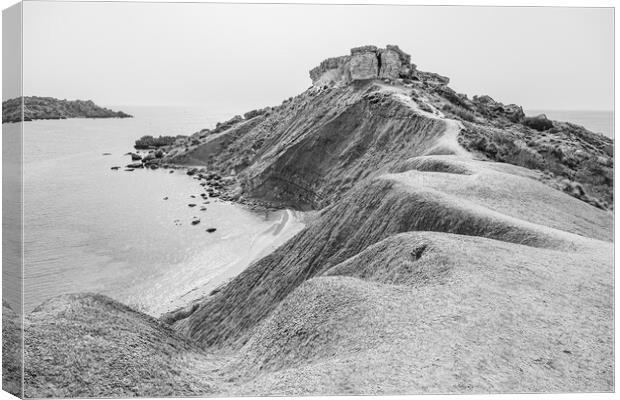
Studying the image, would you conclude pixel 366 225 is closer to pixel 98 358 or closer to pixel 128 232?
pixel 98 358

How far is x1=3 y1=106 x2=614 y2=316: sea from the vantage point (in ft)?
61.5

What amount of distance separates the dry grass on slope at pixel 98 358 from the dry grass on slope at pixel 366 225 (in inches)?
193

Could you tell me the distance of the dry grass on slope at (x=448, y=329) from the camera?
652cm

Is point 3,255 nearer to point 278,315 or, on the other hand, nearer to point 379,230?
point 278,315

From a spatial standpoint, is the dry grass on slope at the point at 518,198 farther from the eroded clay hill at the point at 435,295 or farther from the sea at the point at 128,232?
the sea at the point at 128,232

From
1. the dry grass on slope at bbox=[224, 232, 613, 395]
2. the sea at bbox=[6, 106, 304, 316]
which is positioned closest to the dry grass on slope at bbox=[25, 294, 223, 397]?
the dry grass on slope at bbox=[224, 232, 613, 395]

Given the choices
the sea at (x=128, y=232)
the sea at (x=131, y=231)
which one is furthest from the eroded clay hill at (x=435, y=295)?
the sea at (x=128, y=232)

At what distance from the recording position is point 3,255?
8.15 m

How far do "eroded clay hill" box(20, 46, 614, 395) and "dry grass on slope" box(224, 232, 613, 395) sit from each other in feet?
0.08

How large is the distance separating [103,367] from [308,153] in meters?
31.4

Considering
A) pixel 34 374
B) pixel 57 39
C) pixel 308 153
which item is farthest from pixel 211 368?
pixel 308 153

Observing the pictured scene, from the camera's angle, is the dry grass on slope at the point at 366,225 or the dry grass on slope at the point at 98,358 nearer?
the dry grass on slope at the point at 98,358

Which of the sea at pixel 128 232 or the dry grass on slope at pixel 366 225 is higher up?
the dry grass on slope at pixel 366 225

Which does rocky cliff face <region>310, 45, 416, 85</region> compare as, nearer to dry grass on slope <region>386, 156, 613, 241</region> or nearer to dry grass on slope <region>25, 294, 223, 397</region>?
dry grass on slope <region>386, 156, 613, 241</region>
